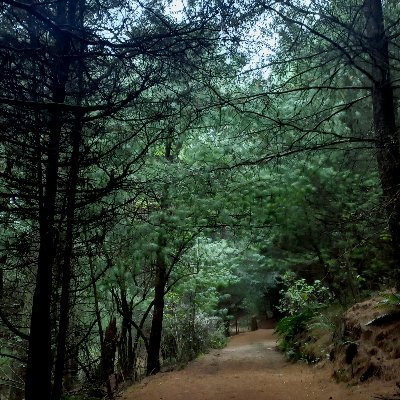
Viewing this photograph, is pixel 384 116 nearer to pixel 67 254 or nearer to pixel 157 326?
pixel 67 254

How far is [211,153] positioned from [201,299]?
20.6 feet

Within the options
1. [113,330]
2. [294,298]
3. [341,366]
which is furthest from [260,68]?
[294,298]

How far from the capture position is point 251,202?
9.28m

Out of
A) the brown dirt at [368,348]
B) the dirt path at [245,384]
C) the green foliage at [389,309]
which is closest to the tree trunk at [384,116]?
the green foliage at [389,309]

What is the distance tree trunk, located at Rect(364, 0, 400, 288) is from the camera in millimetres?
5051

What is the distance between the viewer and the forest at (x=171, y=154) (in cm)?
324

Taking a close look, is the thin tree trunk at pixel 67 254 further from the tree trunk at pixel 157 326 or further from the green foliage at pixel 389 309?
the tree trunk at pixel 157 326

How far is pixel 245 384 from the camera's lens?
7422mm

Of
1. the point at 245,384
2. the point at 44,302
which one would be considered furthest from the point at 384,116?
the point at 245,384

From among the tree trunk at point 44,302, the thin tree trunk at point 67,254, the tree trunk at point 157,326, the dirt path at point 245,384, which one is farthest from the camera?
the tree trunk at point 157,326

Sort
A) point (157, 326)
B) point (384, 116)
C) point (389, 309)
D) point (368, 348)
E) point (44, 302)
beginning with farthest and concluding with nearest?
1. point (157, 326)
2. point (389, 309)
3. point (368, 348)
4. point (384, 116)
5. point (44, 302)

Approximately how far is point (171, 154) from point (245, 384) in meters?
6.01

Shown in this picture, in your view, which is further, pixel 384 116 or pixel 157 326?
pixel 157 326

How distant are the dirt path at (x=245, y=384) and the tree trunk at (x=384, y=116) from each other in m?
2.22
